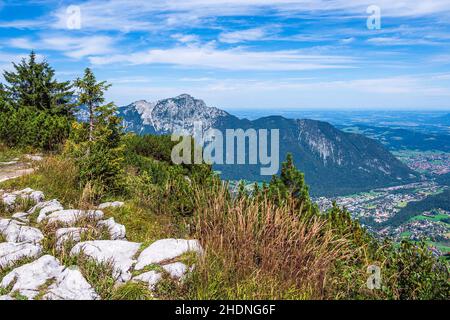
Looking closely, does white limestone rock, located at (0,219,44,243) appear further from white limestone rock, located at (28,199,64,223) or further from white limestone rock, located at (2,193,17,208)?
white limestone rock, located at (2,193,17,208)

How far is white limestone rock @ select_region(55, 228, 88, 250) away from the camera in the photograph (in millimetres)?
4703

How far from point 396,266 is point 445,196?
162 metres

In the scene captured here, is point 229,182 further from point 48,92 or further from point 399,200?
point 399,200

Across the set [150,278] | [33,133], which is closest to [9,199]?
[150,278]

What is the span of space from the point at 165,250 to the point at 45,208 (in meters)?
3.15

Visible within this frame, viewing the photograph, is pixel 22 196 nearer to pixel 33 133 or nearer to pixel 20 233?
pixel 20 233

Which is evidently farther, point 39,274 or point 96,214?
point 96,214

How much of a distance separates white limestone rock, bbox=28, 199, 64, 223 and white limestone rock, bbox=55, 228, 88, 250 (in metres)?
1.01

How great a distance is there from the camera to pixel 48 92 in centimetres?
2856

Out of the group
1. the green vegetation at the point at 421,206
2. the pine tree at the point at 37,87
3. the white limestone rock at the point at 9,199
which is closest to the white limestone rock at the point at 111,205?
the white limestone rock at the point at 9,199

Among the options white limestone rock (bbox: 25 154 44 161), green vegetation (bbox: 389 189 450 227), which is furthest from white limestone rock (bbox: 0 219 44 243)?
green vegetation (bbox: 389 189 450 227)

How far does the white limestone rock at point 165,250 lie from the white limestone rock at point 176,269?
0.83 feet

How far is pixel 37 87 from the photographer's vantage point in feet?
94.1
